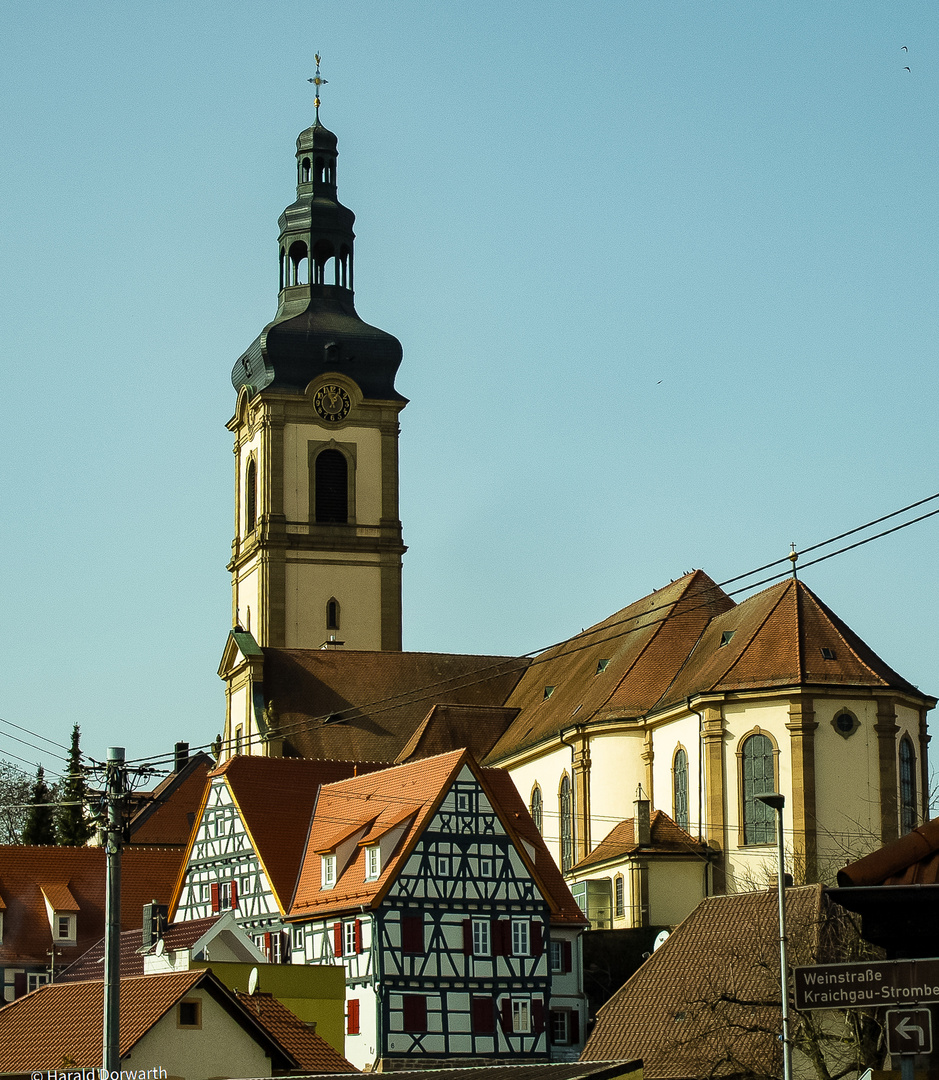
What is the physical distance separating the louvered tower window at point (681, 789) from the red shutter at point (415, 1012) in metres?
16.0

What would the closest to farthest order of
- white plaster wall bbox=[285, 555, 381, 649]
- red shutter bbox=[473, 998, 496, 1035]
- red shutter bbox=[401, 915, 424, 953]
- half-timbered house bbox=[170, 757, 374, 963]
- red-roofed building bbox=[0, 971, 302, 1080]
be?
red-roofed building bbox=[0, 971, 302, 1080] → red shutter bbox=[473, 998, 496, 1035] → red shutter bbox=[401, 915, 424, 953] → half-timbered house bbox=[170, 757, 374, 963] → white plaster wall bbox=[285, 555, 381, 649]

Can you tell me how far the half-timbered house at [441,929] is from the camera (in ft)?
150

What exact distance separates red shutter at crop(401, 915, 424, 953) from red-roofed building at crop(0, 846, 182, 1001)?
1327 cm

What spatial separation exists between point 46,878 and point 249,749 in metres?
19.5

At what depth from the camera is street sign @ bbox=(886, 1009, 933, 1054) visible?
1105 cm

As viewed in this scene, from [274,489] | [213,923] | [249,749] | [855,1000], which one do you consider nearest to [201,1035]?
[213,923]

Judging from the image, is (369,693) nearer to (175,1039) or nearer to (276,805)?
(276,805)

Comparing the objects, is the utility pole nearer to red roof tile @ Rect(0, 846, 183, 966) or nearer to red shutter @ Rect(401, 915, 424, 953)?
red shutter @ Rect(401, 915, 424, 953)

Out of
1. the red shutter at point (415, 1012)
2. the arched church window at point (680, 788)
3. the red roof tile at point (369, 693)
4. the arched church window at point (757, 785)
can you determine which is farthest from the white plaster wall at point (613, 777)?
the red shutter at point (415, 1012)

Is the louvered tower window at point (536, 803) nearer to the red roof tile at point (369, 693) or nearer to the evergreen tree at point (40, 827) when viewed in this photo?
the red roof tile at point (369, 693)

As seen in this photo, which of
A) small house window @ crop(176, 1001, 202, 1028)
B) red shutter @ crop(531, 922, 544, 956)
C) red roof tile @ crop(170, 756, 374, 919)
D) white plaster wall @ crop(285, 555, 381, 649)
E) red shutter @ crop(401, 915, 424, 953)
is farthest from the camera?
white plaster wall @ crop(285, 555, 381, 649)

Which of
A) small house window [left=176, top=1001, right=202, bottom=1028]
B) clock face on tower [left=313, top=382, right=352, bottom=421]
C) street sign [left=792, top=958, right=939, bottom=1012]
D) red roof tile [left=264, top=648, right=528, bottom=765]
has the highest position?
clock face on tower [left=313, top=382, right=352, bottom=421]

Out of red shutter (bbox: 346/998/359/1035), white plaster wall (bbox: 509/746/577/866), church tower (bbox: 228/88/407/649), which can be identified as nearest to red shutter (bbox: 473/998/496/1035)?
red shutter (bbox: 346/998/359/1035)

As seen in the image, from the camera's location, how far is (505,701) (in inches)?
3118
